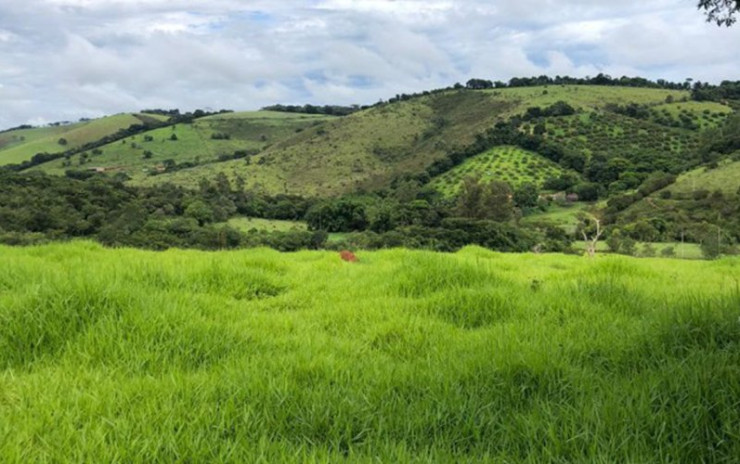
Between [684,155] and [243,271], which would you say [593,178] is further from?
[243,271]

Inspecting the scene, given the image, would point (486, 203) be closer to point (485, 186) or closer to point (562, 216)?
point (485, 186)

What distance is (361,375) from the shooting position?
12.8 feet

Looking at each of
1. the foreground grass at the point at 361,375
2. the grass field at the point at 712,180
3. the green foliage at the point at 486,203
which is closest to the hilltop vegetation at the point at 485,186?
the green foliage at the point at 486,203

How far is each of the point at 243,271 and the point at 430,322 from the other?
3.27 m

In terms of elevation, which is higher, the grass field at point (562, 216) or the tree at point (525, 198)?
the tree at point (525, 198)

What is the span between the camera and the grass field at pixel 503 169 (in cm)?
15000

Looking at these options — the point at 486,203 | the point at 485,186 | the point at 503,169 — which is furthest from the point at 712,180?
the point at 503,169

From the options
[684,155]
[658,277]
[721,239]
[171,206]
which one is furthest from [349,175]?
[658,277]

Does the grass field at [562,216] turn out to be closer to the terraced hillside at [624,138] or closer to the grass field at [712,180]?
the grass field at [712,180]

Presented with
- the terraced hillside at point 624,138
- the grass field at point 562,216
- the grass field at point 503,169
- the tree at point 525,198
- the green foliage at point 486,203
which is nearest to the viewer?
the green foliage at point 486,203

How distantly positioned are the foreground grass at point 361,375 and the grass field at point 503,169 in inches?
5539

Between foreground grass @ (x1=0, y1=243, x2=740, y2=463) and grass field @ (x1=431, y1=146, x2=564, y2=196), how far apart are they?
462ft

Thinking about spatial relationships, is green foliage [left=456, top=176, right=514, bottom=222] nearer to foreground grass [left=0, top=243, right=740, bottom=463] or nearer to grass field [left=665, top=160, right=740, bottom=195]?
grass field [left=665, top=160, right=740, bottom=195]

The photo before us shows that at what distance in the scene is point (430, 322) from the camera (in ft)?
18.1
